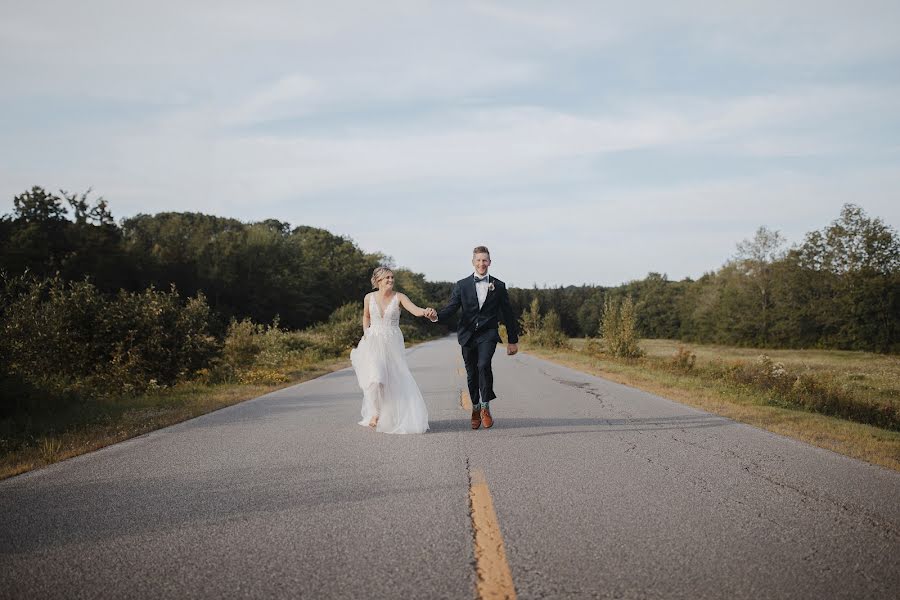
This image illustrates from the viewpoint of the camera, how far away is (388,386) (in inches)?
305

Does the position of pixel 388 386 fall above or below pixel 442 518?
above

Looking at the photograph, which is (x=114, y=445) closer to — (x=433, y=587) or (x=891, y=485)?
(x=433, y=587)

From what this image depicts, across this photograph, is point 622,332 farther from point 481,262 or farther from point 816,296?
point 816,296

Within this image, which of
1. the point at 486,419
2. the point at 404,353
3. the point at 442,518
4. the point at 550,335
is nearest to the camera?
the point at 442,518

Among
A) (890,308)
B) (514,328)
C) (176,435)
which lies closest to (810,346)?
(890,308)

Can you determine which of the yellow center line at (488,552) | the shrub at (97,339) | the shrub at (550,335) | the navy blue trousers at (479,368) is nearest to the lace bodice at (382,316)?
the navy blue trousers at (479,368)

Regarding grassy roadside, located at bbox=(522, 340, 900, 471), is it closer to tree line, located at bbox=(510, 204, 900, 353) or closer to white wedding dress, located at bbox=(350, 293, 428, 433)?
white wedding dress, located at bbox=(350, 293, 428, 433)

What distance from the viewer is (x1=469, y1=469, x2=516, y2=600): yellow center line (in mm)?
2891

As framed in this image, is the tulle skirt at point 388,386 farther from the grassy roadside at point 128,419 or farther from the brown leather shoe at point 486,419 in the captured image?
the grassy roadside at point 128,419

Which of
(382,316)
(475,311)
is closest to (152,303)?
(382,316)

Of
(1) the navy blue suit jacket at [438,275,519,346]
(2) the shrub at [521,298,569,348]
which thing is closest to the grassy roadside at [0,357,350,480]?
(1) the navy blue suit jacket at [438,275,519,346]

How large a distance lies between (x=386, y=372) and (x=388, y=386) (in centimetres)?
19

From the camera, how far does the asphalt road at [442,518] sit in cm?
301

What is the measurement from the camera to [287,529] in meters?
3.77
